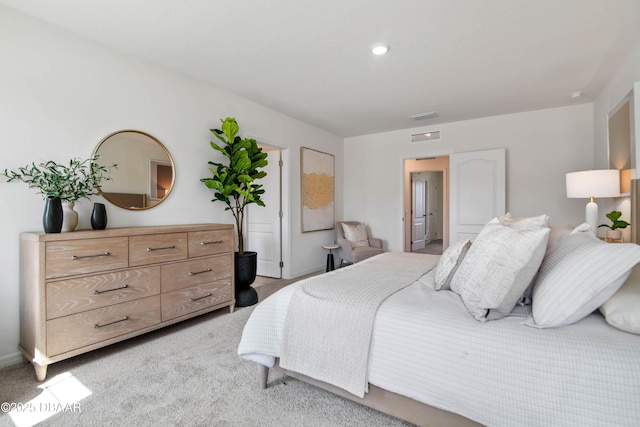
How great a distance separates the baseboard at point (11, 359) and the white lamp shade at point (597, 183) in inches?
195

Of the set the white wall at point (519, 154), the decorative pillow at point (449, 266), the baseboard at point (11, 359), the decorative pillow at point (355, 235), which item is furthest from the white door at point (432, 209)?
the baseboard at point (11, 359)

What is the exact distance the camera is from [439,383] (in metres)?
1.25

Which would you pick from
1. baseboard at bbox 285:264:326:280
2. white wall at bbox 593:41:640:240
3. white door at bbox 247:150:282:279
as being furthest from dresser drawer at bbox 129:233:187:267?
white wall at bbox 593:41:640:240

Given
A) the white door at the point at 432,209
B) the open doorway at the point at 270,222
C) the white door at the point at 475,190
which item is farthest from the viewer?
the white door at the point at 432,209

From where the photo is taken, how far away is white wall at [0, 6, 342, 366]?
209cm

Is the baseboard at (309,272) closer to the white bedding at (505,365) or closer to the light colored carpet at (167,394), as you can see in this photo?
the light colored carpet at (167,394)

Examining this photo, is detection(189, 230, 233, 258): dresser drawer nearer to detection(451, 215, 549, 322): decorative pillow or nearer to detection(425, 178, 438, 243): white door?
detection(451, 215, 549, 322): decorative pillow

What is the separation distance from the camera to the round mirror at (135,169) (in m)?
2.59

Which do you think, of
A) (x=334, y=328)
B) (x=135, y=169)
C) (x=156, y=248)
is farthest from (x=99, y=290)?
(x=334, y=328)

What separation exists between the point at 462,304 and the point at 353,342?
0.56m

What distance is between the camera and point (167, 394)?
177cm

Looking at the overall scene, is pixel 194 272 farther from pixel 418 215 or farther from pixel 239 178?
pixel 418 215

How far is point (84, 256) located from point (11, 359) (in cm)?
91

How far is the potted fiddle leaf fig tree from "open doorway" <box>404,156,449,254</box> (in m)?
4.03
